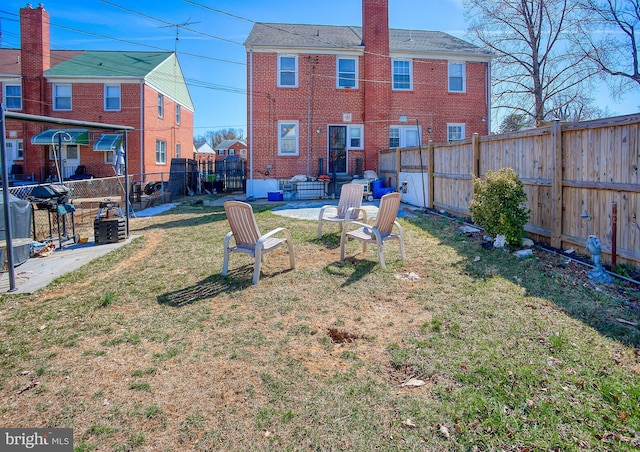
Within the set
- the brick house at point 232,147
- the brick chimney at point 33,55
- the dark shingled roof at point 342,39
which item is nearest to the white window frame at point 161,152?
the brick chimney at point 33,55

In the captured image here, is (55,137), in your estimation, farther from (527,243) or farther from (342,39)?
(527,243)

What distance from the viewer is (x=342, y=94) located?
17.9 m

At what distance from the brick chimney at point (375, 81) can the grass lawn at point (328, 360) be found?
12945 mm

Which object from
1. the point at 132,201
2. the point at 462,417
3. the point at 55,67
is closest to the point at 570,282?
the point at 462,417

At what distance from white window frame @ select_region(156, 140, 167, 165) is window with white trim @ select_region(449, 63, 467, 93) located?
641 inches

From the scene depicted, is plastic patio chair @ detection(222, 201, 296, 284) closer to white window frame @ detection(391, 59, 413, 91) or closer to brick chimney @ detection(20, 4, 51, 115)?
white window frame @ detection(391, 59, 413, 91)

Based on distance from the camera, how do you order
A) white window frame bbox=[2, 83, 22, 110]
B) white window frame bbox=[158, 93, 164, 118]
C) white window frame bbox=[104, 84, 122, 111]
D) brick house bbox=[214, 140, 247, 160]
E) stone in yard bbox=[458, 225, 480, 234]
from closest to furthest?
stone in yard bbox=[458, 225, 480, 234]
white window frame bbox=[104, 84, 122, 111]
white window frame bbox=[2, 83, 22, 110]
white window frame bbox=[158, 93, 164, 118]
brick house bbox=[214, 140, 247, 160]

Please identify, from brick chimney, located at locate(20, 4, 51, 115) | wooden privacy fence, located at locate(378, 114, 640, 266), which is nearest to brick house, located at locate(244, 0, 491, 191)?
wooden privacy fence, located at locate(378, 114, 640, 266)

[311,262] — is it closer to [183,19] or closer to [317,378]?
[317,378]

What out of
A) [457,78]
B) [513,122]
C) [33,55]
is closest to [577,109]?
[513,122]

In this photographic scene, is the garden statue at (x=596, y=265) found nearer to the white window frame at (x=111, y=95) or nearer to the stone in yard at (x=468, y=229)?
the stone in yard at (x=468, y=229)

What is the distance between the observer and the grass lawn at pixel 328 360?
2410 mm

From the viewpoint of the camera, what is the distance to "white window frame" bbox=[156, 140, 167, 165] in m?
23.4

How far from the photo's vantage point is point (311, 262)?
6.31 m
